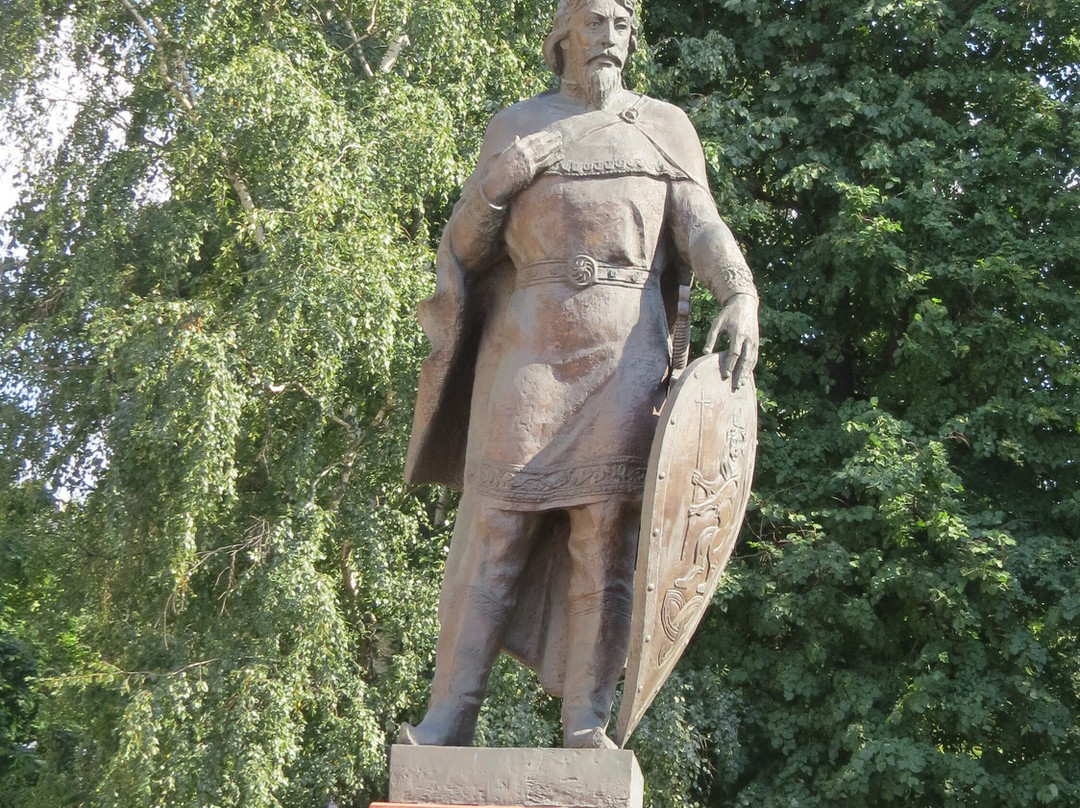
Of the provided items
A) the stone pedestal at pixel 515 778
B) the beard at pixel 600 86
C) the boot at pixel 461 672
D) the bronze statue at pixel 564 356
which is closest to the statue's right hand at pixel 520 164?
the bronze statue at pixel 564 356

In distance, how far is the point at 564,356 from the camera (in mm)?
5398

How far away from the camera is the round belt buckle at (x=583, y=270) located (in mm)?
5426

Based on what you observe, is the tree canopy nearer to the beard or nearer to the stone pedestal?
the beard

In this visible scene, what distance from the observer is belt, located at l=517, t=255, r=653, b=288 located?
543 centimetres

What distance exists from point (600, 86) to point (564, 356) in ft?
3.06

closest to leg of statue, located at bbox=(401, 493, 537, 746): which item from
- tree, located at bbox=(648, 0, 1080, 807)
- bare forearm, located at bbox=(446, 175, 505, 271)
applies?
bare forearm, located at bbox=(446, 175, 505, 271)

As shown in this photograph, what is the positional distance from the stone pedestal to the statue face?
86.8 inches

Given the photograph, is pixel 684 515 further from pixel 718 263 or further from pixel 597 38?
pixel 597 38

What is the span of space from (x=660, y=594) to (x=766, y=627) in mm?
8983

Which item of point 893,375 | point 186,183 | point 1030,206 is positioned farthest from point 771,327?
point 186,183

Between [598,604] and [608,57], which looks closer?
[598,604]

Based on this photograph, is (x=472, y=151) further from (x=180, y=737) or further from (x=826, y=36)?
(x=180, y=737)

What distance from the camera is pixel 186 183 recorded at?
13.4m

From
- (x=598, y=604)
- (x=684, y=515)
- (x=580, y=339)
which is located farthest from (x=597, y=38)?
(x=598, y=604)
